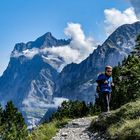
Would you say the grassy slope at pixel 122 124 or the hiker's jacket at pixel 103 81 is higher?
the hiker's jacket at pixel 103 81

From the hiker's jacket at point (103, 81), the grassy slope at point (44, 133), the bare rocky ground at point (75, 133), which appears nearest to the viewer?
the bare rocky ground at point (75, 133)

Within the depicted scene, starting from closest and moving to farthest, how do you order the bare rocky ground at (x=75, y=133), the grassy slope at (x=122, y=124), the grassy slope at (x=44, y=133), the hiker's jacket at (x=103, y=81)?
the grassy slope at (x=122, y=124) → the bare rocky ground at (x=75, y=133) → the grassy slope at (x=44, y=133) → the hiker's jacket at (x=103, y=81)

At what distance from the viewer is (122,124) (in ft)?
62.5

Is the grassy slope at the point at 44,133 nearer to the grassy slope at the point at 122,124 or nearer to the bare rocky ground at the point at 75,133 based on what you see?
the bare rocky ground at the point at 75,133

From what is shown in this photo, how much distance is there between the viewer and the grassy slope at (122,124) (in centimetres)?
1688

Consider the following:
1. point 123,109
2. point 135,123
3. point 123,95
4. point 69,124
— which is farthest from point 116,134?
point 123,95

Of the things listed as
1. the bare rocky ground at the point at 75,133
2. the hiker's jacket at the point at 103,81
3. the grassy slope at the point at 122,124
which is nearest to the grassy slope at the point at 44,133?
the bare rocky ground at the point at 75,133

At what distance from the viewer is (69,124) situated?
87.8ft

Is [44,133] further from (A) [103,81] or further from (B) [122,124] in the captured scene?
(B) [122,124]

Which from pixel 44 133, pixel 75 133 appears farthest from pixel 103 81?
pixel 44 133

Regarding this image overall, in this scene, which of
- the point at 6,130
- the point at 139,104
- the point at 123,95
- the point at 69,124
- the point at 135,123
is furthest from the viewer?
the point at 6,130

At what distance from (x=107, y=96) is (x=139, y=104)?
3916 millimetres

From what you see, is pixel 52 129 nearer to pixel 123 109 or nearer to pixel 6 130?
pixel 123 109

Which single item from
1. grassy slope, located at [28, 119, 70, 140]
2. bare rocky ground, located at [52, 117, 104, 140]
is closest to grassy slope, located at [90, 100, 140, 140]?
bare rocky ground, located at [52, 117, 104, 140]
